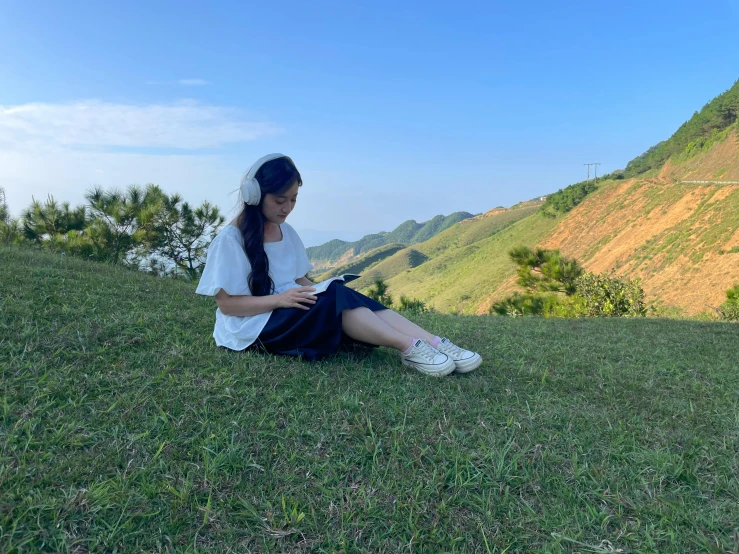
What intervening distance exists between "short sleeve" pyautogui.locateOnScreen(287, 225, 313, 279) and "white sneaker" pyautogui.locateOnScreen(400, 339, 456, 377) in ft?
2.80

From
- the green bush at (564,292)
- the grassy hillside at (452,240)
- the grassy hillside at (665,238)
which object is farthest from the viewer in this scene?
the grassy hillside at (452,240)

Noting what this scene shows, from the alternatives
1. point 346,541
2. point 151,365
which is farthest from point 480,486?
point 151,365

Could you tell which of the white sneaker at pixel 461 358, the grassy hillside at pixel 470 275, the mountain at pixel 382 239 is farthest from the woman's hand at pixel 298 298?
the mountain at pixel 382 239

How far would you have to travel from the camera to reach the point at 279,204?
8.38ft

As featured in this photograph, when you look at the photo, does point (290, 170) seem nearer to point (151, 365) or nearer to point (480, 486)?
point (151, 365)

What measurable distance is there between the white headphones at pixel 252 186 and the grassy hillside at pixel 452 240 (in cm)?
5946

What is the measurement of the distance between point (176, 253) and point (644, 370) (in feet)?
30.9

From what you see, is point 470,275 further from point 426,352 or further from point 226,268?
point 226,268

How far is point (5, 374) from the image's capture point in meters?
2.06

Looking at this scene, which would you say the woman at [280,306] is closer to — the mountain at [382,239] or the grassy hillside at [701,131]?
the grassy hillside at [701,131]

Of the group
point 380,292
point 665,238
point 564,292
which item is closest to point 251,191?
point 380,292

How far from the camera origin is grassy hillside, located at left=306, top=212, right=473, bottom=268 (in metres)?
133

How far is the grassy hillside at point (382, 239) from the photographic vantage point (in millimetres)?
133000

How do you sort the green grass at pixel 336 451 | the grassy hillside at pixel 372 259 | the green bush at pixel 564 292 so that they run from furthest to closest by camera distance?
the grassy hillside at pixel 372 259
the green bush at pixel 564 292
the green grass at pixel 336 451
